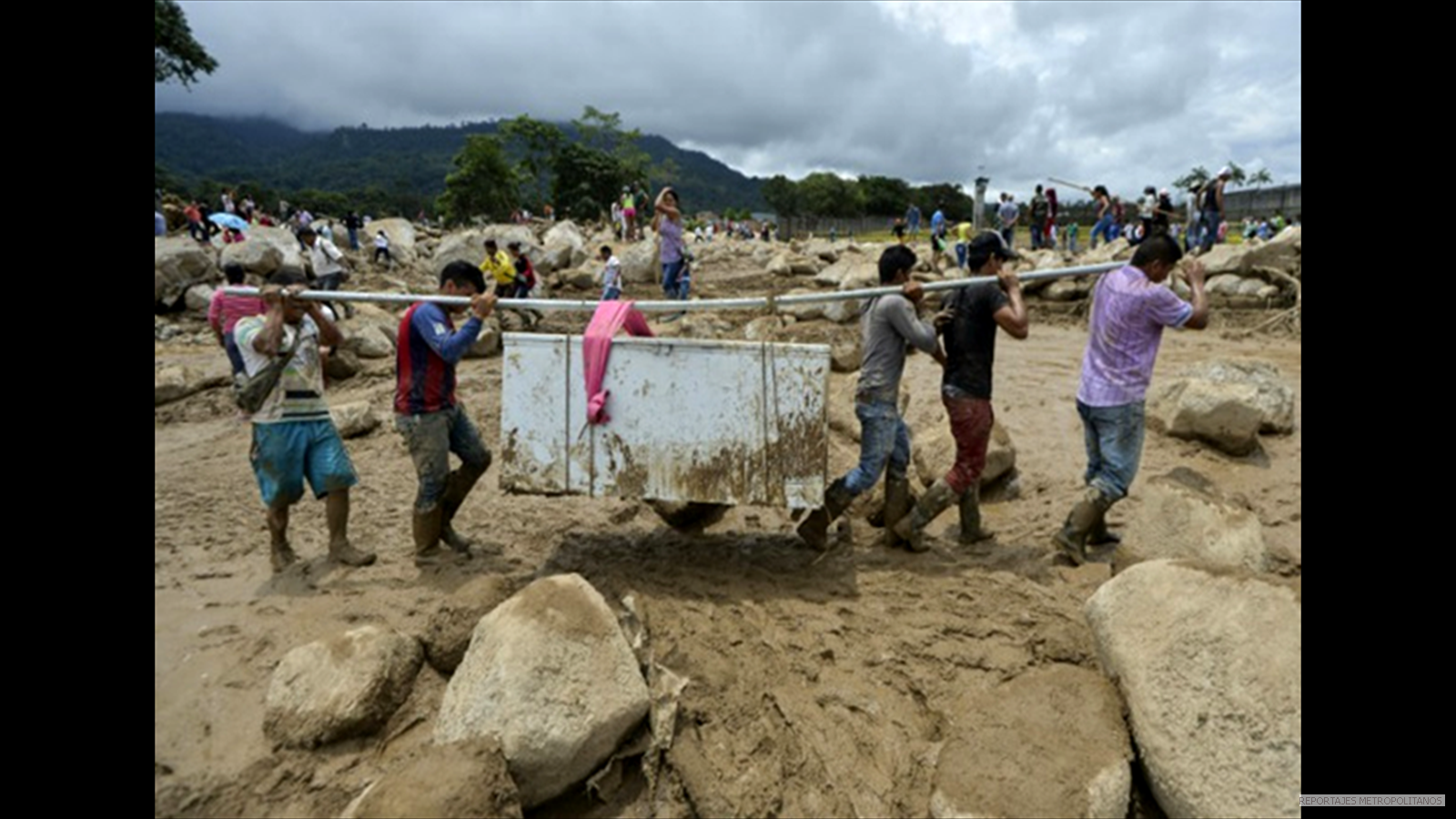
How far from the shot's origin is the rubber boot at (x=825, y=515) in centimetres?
444

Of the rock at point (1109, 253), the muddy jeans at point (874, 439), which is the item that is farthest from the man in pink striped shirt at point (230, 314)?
the rock at point (1109, 253)

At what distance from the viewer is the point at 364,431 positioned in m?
7.45

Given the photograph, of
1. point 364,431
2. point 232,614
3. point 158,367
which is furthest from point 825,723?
point 158,367

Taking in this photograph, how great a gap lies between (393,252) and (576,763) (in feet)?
77.2

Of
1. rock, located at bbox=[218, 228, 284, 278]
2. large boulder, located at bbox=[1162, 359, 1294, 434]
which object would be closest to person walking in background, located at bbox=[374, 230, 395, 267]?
rock, located at bbox=[218, 228, 284, 278]

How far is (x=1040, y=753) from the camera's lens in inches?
104

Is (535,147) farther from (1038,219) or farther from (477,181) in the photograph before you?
(1038,219)

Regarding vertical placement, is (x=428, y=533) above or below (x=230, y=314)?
below

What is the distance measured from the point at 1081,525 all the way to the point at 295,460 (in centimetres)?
468

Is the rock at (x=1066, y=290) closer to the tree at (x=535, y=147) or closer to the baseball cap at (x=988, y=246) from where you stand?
the baseball cap at (x=988, y=246)

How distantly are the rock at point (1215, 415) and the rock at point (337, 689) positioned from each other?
6.00m

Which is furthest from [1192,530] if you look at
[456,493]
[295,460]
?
[295,460]

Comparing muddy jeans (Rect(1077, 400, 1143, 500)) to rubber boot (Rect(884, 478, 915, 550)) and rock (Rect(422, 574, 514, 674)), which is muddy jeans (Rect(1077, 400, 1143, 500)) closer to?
rubber boot (Rect(884, 478, 915, 550))

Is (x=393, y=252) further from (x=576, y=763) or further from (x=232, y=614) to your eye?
(x=576, y=763)
